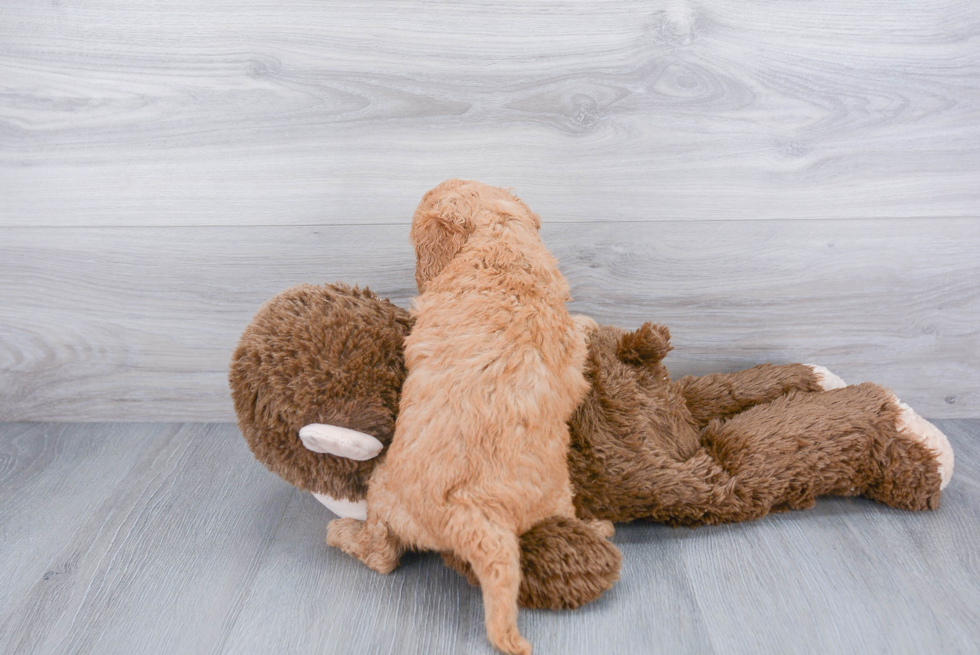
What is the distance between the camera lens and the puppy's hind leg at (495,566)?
649 mm

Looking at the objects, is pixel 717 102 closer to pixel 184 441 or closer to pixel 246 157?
pixel 246 157

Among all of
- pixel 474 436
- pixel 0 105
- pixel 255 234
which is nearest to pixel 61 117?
pixel 0 105

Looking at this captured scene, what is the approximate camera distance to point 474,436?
700 millimetres

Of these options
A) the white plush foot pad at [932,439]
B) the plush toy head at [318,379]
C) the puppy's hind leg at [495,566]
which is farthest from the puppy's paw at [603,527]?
the white plush foot pad at [932,439]

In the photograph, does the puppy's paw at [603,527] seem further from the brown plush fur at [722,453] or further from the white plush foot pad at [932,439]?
the white plush foot pad at [932,439]

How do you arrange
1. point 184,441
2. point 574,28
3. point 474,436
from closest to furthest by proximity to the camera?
point 474,436
point 574,28
point 184,441

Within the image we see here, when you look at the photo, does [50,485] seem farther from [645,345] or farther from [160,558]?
[645,345]

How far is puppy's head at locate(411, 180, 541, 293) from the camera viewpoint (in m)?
0.78

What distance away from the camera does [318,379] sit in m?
0.74

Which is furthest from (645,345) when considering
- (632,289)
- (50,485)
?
(50,485)

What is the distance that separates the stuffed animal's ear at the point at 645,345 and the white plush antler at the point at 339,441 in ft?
1.14

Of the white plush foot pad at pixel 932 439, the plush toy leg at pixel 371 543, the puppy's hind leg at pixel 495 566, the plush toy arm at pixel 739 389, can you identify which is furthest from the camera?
the plush toy arm at pixel 739 389

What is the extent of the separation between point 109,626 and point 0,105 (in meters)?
0.79

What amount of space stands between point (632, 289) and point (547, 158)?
24 centimetres
